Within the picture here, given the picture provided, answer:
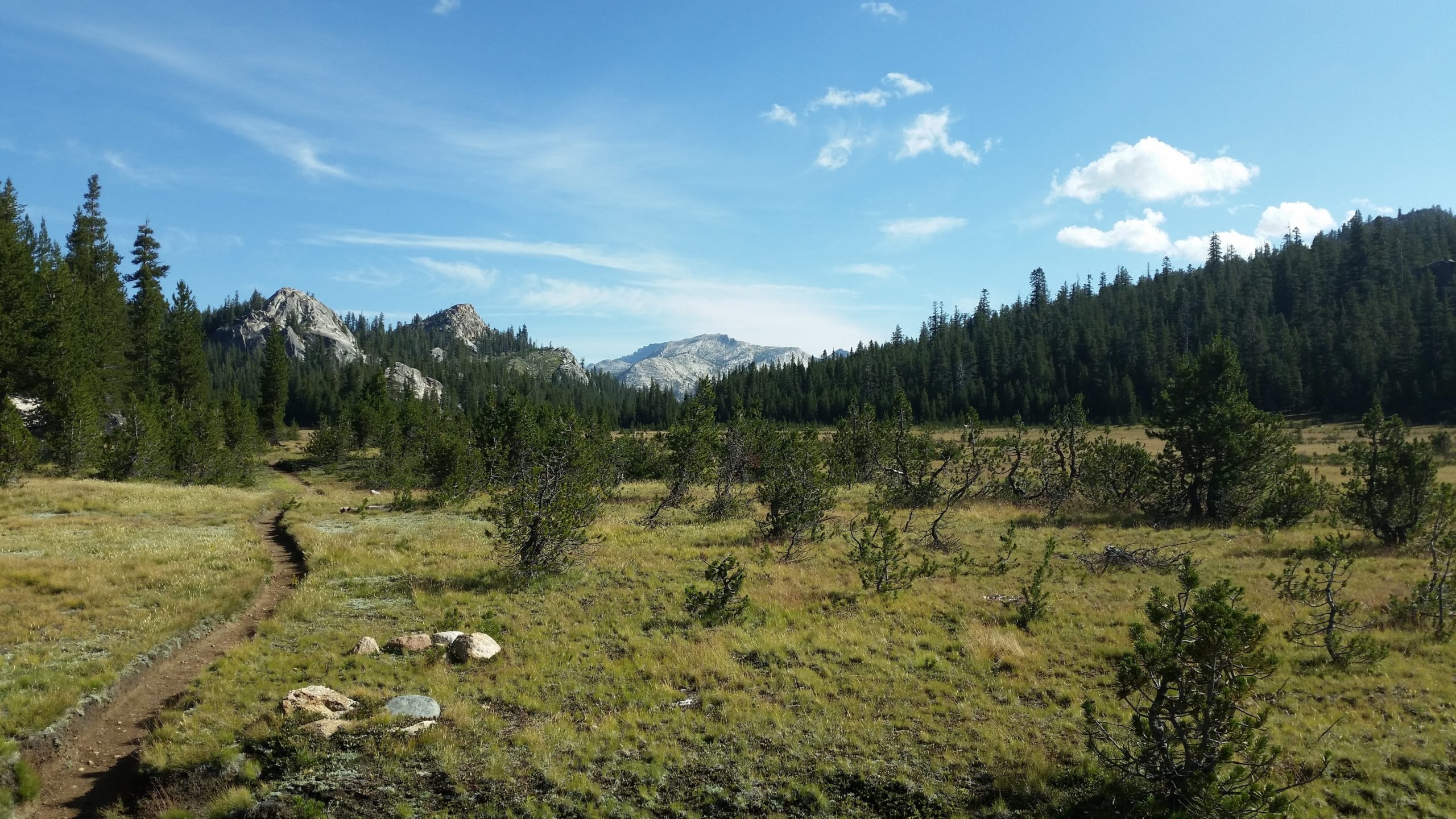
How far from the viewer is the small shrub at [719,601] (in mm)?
15992

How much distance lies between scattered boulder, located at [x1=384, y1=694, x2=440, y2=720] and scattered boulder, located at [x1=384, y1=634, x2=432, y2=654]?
262 centimetres

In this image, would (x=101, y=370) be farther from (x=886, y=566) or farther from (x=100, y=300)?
(x=886, y=566)

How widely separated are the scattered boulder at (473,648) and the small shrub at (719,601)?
4.87 metres

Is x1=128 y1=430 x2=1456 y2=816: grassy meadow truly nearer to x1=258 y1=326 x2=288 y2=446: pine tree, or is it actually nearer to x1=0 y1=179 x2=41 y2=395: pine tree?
x1=0 y1=179 x2=41 y2=395: pine tree

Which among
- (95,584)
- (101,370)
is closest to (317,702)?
(95,584)

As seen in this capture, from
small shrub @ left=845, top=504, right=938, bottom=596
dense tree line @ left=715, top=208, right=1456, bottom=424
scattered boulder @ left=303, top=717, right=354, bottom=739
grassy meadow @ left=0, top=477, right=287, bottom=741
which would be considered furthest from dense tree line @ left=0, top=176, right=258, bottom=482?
dense tree line @ left=715, top=208, right=1456, bottom=424

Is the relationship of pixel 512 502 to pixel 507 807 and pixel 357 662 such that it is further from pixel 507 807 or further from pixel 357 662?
pixel 507 807

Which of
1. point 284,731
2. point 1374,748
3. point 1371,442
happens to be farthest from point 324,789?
point 1371,442

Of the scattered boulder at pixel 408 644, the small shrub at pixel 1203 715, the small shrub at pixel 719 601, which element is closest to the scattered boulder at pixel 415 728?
the scattered boulder at pixel 408 644

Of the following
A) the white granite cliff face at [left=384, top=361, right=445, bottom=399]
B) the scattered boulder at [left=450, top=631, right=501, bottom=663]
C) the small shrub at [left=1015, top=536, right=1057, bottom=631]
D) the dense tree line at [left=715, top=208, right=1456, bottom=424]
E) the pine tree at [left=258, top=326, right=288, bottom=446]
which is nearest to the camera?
the scattered boulder at [left=450, top=631, right=501, bottom=663]

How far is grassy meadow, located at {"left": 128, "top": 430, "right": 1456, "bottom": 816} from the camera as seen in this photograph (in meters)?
8.60

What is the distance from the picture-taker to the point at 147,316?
63250 millimetres

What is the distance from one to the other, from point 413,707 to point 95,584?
12212 mm

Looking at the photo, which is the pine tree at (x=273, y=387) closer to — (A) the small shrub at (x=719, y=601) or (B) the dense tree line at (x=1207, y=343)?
(B) the dense tree line at (x=1207, y=343)
